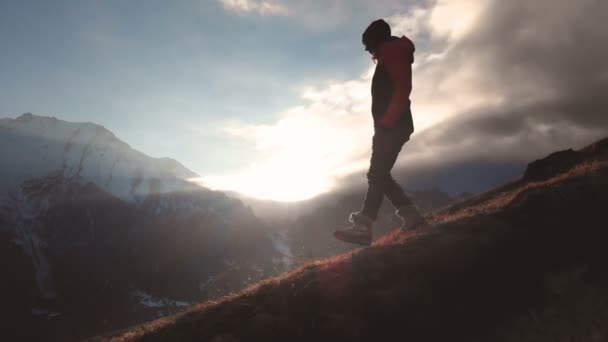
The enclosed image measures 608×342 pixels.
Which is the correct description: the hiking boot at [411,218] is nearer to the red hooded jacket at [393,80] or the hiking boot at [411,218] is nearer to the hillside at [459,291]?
the hillside at [459,291]

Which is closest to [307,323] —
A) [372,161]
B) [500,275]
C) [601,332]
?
[500,275]

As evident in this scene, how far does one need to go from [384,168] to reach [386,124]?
1.14 meters

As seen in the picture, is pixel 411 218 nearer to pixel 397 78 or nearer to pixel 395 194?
pixel 395 194

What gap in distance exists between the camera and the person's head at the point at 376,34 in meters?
9.20

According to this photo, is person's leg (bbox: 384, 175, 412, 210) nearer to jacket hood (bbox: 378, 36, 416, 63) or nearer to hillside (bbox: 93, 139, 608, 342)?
hillside (bbox: 93, 139, 608, 342)

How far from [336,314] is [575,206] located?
453 centimetres

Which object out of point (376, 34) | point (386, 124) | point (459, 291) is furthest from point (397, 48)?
point (459, 291)

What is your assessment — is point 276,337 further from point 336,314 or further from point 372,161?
point 372,161

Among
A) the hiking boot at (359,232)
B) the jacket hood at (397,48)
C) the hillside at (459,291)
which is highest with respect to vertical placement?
the jacket hood at (397,48)

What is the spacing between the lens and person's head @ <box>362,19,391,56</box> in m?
9.20

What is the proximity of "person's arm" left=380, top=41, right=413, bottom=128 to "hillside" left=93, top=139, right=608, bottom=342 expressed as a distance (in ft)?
8.94

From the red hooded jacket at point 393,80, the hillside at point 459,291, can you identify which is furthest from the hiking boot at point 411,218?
the red hooded jacket at point 393,80

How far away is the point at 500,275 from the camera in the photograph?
5.98 m

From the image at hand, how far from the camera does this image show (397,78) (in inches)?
338
